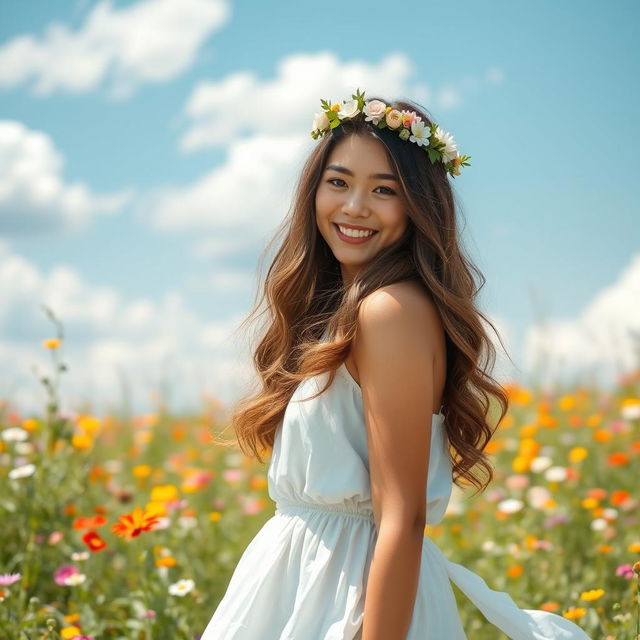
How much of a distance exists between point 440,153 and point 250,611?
3.68 feet

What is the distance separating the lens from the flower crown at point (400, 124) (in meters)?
2.01

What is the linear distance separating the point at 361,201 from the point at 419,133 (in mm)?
226

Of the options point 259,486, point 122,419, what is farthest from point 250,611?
point 122,419

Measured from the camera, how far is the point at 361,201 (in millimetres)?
1948

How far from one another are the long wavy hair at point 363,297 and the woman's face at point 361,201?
22 mm

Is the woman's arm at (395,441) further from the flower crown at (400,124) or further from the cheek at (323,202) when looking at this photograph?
the flower crown at (400,124)

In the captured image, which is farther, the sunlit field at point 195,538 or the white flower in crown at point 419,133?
the sunlit field at point 195,538

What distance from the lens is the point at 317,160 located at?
2111 mm

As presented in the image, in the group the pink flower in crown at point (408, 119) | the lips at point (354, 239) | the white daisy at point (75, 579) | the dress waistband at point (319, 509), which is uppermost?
the pink flower in crown at point (408, 119)

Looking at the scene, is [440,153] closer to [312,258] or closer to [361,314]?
[312,258]

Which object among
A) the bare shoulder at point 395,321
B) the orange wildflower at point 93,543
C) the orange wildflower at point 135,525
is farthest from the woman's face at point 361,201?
the orange wildflower at point 93,543

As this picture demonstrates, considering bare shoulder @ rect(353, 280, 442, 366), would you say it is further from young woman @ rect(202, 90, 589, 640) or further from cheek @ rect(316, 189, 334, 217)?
cheek @ rect(316, 189, 334, 217)

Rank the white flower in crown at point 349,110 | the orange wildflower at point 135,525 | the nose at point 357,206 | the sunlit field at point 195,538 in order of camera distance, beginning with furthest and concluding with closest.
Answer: the sunlit field at point 195,538 → the orange wildflower at point 135,525 → the white flower in crown at point 349,110 → the nose at point 357,206

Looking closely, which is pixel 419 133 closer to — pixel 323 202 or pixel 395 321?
pixel 323 202
